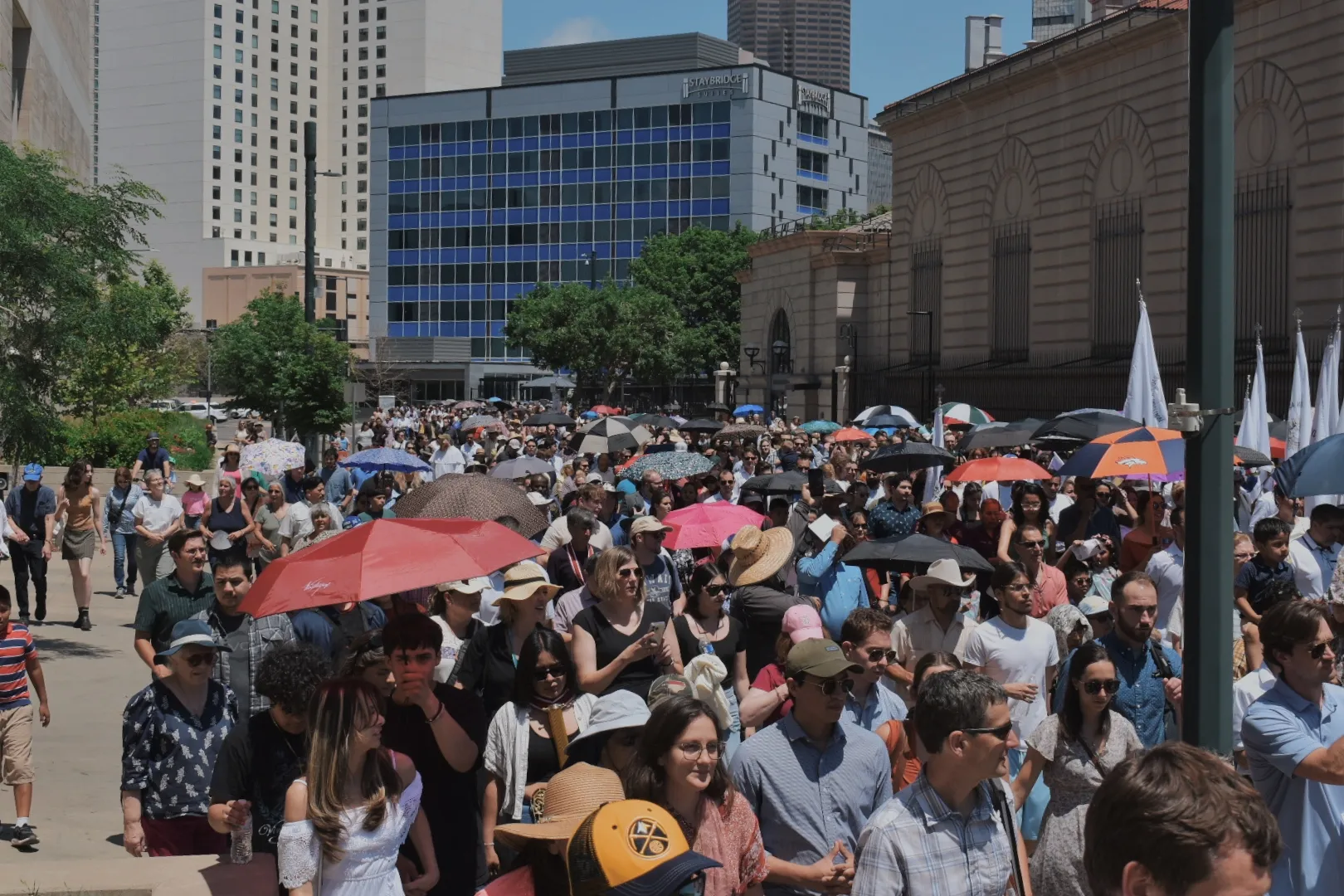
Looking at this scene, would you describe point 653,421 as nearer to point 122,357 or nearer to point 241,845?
point 122,357

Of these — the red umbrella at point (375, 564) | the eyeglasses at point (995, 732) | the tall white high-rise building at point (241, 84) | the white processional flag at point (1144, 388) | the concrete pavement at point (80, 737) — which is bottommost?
the concrete pavement at point (80, 737)

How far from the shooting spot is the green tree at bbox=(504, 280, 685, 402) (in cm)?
7806

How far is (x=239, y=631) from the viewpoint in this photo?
8062 millimetres

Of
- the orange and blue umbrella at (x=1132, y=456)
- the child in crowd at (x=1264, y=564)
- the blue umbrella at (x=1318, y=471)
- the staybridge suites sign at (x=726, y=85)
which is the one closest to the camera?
the child in crowd at (x=1264, y=564)

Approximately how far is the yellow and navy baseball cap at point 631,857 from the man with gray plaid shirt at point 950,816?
964 millimetres

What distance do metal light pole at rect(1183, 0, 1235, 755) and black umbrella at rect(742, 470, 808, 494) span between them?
477 inches

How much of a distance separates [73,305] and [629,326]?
64.7 meters

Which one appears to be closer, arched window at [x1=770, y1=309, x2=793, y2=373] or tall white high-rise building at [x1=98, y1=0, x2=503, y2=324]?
arched window at [x1=770, y1=309, x2=793, y2=373]

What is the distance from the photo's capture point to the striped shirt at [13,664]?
880cm

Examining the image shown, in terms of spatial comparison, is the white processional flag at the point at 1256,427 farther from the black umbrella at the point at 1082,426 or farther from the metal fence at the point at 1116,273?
the metal fence at the point at 1116,273

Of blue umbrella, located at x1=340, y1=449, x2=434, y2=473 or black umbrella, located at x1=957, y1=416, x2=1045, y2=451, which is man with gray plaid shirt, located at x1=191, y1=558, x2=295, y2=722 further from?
black umbrella, located at x1=957, y1=416, x2=1045, y2=451

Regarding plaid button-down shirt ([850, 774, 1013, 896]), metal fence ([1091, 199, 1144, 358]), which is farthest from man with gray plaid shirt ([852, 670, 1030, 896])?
metal fence ([1091, 199, 1144, 358])

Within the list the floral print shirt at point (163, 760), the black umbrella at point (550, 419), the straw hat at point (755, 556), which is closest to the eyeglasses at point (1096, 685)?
the straw hat at point (755, 556)

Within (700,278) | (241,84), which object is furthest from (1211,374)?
(241,84)
